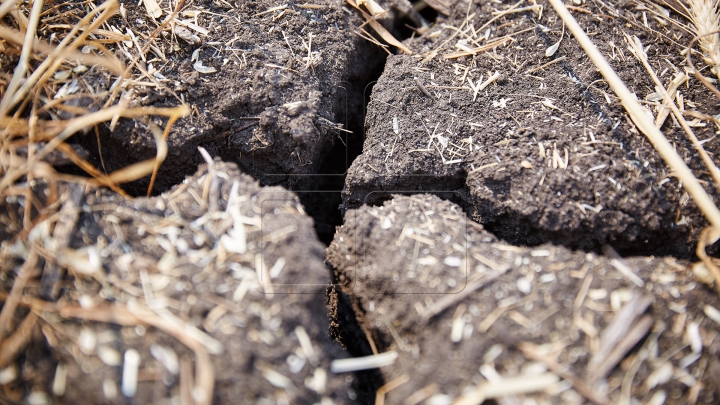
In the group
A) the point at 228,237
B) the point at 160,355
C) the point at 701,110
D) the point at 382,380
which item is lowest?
the point at 382,380

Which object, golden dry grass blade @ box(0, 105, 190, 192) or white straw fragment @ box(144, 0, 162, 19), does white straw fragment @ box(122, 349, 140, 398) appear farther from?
white straw fragment @ box(144, 0, 162, 19)

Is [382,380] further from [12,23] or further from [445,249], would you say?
[12,23]

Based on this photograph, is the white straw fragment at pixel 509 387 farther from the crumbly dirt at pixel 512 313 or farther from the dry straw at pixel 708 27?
the dry straw at pixel 708 27

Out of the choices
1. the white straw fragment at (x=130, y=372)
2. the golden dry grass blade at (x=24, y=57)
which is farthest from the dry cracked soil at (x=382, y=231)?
the golden dry grass blade at (x=24, y=57)

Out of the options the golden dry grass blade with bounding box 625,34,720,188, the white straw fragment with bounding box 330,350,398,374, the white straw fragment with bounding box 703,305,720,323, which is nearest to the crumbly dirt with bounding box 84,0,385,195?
the white straw fragment with bounding box 330,350,398,374

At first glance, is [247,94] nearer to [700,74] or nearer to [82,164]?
[82,164]

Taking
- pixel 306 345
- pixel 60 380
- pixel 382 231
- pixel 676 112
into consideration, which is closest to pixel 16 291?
pixel 60 380

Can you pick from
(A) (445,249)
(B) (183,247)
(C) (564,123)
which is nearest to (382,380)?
(A) (445,249)
